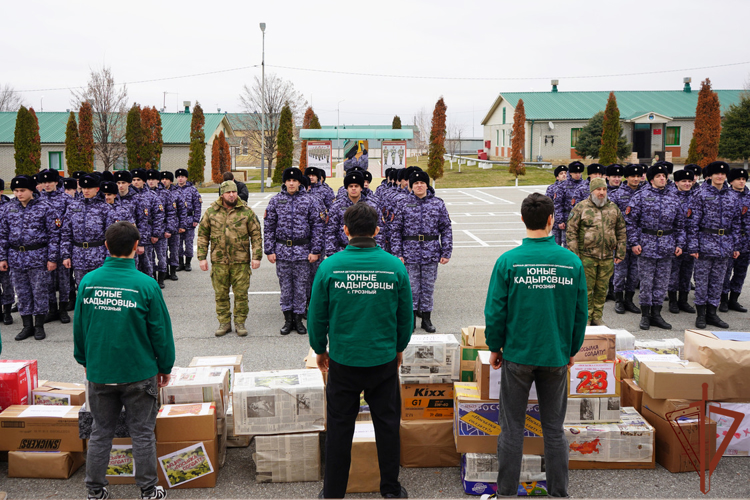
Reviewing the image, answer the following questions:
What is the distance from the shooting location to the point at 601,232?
8.21m

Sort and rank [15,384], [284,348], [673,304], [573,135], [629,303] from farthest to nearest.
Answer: [573,135] → [629,303] → [673,304] → [284,348] → [15,384]

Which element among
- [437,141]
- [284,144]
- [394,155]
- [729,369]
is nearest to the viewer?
[729,369]

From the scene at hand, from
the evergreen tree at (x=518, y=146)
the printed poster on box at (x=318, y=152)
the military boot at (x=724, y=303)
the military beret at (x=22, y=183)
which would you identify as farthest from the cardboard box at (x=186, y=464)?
the evergreen tree at (x=518, y=146)

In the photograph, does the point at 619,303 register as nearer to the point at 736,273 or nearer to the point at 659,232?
the point at 659,232

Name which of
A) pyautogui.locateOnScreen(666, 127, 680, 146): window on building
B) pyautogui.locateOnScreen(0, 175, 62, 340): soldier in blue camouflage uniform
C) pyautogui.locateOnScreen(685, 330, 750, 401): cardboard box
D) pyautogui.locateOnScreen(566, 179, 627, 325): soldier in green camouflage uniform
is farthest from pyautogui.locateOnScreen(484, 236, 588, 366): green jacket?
pyautogui.locateOnScreen(666, 127, 680, 146): window on building

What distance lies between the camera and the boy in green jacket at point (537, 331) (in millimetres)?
3951

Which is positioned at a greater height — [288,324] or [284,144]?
[284,144]

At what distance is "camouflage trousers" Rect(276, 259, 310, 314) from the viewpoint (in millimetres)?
8602

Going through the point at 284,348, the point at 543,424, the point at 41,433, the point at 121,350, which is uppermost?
the point at 121,350

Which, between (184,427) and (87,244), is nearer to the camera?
(184,427)

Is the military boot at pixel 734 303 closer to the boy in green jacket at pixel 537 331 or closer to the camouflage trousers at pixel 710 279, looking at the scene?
the camouflage trousers at pixel 710 279

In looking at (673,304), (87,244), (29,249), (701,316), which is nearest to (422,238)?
(701,316)

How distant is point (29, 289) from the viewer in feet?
27.8

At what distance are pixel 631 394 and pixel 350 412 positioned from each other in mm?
2532
